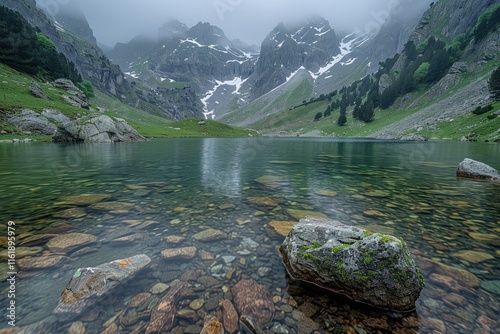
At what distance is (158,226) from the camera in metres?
8.05

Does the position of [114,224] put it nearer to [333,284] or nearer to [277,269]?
[277,269]

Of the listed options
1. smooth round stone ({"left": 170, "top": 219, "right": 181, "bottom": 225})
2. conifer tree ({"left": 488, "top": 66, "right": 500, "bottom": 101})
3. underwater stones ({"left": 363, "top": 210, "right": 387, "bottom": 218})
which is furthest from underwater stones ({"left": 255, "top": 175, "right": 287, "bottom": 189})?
conifer tree ({"left": 488, "top": 66, "right": 500, "bottom": 101})

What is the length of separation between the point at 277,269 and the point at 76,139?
Result: 65290 mm

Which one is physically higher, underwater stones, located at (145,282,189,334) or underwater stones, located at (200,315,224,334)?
underwater stones, located at (145,282,189,334)

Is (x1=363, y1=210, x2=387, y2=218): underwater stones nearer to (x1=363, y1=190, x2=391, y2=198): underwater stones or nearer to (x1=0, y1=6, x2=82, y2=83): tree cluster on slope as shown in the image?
(x1=363, y1=190, x2=391, y2=198): underwater stones

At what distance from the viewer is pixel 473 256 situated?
20.3ft

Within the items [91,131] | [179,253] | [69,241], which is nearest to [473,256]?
[179,253]

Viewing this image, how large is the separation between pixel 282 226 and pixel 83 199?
395 inches

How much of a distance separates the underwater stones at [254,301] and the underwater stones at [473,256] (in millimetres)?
5626

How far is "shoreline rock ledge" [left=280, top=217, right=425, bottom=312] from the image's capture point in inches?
174

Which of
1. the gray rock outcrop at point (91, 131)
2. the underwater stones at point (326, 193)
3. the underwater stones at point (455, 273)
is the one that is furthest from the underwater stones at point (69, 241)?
the gray rock outcrop at point (91, 131)

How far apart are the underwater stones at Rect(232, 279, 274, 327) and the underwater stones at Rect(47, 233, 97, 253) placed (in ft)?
16.5

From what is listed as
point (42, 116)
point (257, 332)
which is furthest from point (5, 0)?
point (257, 332)

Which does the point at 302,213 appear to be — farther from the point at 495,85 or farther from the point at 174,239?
the point at 495,85
